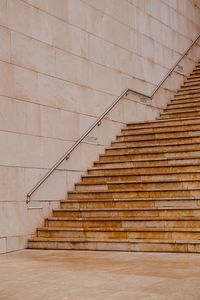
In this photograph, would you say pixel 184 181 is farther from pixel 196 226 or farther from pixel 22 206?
pixel 22 206

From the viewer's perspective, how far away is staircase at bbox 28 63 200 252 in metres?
9.32

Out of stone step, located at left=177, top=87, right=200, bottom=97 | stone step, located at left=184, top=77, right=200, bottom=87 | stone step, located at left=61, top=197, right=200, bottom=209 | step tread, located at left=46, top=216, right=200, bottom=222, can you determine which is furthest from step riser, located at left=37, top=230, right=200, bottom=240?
stone step, located at left=184, top=77, right=200, bottom=87

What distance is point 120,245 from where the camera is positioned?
920 centimetres

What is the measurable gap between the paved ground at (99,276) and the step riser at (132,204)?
5.30 ft

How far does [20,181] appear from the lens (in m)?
10.3

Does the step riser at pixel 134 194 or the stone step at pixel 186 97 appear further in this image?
the stone step at pixel 186 97

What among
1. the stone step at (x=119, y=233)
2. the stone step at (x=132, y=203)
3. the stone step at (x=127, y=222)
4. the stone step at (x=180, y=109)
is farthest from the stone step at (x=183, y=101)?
the stone step at (x=119, y=233)

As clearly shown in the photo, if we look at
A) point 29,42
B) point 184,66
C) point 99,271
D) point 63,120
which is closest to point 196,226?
point 99,271

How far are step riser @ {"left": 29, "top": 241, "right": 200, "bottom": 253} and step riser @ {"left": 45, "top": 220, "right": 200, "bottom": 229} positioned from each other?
0.66m

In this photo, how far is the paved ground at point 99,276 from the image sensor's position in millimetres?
5469

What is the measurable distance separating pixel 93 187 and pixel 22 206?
6.12ft

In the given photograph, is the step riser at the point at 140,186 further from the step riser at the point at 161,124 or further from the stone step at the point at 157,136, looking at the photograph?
the step riser at the point at 161,124

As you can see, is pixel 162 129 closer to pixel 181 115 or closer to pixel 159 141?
pixel 159 141

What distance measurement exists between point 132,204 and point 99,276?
161 inches
